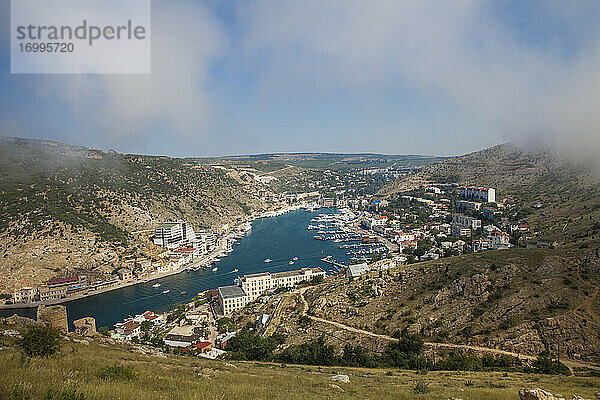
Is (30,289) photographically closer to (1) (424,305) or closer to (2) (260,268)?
(2) (260,268)

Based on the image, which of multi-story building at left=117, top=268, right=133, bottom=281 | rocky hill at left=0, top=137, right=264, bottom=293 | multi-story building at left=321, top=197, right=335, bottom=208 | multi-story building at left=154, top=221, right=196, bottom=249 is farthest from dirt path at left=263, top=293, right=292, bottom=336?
multi-story building at left=321, top=197, right=335, bottom=208

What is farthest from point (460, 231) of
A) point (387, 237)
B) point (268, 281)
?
point (268, 281)

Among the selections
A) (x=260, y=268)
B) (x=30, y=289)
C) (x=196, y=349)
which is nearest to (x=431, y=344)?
(x=196, y=349)

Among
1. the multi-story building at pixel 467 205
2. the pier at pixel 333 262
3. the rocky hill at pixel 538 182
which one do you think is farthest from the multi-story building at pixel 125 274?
the multi-story building at pixel 467 205

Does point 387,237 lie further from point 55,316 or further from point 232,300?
point 55,316

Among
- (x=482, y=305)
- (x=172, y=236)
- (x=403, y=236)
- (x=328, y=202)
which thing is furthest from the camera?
(x=328, y=202)

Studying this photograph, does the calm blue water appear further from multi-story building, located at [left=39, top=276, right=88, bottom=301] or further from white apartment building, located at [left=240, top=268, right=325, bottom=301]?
white apartment building, located at [left=240, top=268, right=325, bottom=301]
